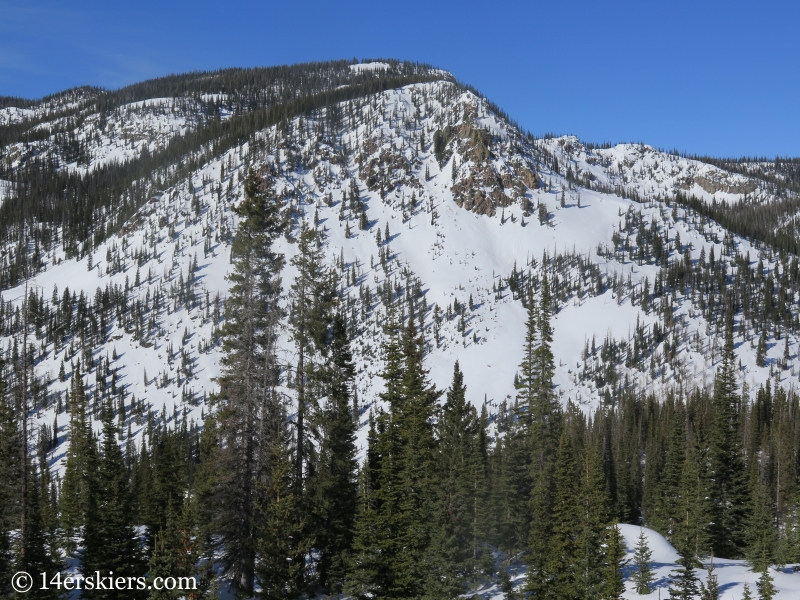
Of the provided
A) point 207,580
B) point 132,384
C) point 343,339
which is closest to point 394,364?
point 343,339

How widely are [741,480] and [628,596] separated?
1227 inches

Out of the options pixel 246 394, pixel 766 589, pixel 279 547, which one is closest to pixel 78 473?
pixel 246 394

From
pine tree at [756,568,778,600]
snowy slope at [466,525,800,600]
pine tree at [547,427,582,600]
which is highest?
pine tree at [547,427,582,600]

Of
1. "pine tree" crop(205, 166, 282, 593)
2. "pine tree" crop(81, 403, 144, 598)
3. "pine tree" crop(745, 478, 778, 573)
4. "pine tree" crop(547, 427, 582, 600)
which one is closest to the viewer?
"pine tree" crop(205, 166, 282, 593)

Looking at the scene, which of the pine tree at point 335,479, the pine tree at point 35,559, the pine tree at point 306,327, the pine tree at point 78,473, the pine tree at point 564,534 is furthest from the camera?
the pine tree at point 78,473

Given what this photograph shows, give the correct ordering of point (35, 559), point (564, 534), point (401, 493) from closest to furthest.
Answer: point (35, 559) → point (401, 493) → point (564, 534)

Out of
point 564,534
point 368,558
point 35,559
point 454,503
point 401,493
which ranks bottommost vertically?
point 564,534

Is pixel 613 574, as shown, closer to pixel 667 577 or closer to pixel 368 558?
pixel 667 577

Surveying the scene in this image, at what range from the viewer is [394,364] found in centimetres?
3444

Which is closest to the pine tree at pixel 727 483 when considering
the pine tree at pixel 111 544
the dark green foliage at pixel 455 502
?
the dark green foliage at pixel 455 502

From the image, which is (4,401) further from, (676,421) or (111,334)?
(111,334)

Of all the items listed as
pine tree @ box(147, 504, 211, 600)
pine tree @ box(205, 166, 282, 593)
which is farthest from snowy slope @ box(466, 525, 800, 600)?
pine tree @ box(147, 504, 211, 600)

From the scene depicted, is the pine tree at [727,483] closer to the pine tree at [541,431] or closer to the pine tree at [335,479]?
the pine tree at [541,431]

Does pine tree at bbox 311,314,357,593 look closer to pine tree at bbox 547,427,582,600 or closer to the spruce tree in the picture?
pine tree at bbox 547,427,582,600
